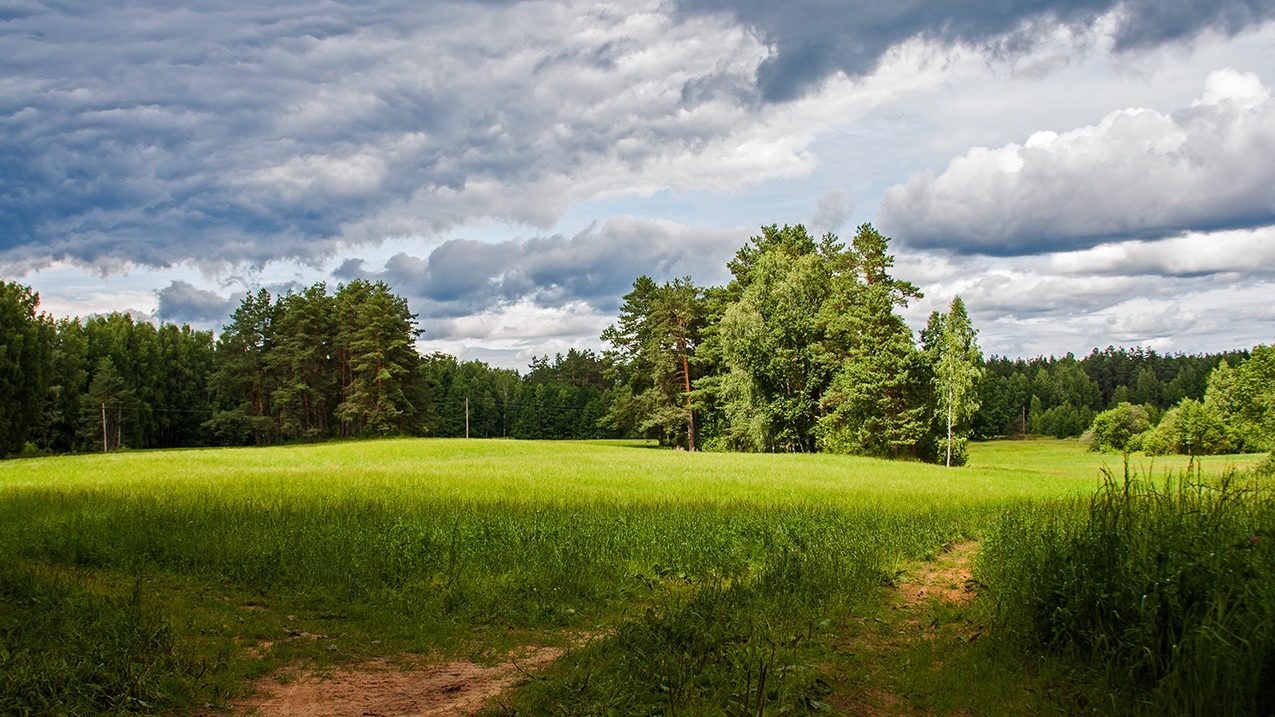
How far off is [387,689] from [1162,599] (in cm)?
727

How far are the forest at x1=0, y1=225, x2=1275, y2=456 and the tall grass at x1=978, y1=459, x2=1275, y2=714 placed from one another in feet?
128

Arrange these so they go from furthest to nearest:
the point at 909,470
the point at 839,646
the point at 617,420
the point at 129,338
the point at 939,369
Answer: the point at 129,338 < the point at 617,420 < the point at 939,369 < the point at 909,470 < the point at 839,646

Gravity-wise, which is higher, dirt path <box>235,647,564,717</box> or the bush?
dirt path <box>235,647,564,717</box>

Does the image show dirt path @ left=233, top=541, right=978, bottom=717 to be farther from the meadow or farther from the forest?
the forest

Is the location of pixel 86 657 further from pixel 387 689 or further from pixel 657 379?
pixel 657 379

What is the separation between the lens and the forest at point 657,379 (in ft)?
159

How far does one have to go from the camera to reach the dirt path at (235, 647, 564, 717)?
6605 mm

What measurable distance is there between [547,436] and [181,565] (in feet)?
375

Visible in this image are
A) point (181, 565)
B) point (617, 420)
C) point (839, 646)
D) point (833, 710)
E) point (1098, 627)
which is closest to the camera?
point (833, 710)

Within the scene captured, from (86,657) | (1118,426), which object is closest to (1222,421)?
(1118,426)

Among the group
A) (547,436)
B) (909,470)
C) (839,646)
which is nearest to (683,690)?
(839,646)

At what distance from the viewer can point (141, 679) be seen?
258 inches

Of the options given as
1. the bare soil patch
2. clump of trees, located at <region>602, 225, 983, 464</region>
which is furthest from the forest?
the bare soil patch

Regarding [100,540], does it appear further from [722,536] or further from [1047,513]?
[1047,513]
